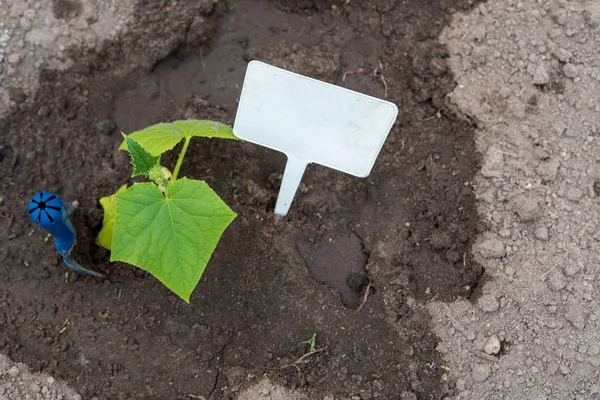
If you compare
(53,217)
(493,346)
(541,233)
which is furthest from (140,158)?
(541,233)

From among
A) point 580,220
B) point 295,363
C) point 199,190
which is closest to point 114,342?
point 295,363

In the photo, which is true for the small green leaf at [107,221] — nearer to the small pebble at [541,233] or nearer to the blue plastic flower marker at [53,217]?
the blue plastic flower marker at [53,217]

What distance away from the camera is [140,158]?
6.97ft

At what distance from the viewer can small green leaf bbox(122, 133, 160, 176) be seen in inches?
81.7

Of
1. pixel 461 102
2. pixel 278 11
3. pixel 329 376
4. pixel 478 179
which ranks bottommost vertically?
pixel 329 376

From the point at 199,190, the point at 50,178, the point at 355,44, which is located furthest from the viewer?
the point at 355,44

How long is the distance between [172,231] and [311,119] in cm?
70

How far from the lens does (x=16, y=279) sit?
270 centimetres

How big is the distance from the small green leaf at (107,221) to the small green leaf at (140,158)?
0.47m

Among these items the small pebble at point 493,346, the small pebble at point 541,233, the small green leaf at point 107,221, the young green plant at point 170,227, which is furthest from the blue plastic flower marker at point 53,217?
the small pebble at point 541,233

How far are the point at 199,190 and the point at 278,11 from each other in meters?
1.56

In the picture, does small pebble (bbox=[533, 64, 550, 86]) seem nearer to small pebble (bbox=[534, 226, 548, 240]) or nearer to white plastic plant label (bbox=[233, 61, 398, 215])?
small pebble (bbox=[534, 226, 548, 240])

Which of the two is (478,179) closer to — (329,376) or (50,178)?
(329,376)

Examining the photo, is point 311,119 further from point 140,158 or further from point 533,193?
point 533,193
